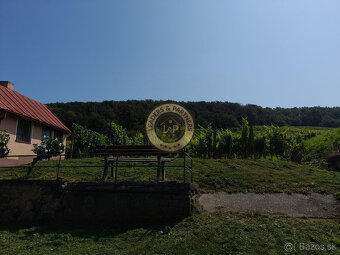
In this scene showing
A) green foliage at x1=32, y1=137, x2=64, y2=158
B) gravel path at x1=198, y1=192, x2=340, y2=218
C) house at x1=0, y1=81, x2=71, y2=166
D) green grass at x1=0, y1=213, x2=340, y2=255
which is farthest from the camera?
house at x1=0, y1=81, x2=71, y2=166

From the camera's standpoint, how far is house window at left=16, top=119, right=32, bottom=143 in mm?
15406

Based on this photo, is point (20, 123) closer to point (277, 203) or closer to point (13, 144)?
point (13, 144)

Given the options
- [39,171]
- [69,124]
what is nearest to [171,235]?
[39,171]

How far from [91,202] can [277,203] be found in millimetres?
5721

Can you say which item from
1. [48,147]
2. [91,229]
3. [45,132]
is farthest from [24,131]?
[91,229]

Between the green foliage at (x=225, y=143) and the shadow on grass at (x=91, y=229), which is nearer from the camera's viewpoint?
the shadow on grass at (x=91, y=229)

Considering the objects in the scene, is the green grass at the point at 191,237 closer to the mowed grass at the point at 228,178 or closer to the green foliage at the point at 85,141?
the mowed grass at the point at 228,178

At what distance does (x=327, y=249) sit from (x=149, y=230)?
153 inches

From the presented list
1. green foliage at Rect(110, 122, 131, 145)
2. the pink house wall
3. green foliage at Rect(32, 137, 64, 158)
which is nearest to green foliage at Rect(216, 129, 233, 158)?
green foliage at Rect(110, 122, 131, 145)

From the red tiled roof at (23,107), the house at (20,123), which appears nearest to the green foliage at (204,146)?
the house at (20,123)

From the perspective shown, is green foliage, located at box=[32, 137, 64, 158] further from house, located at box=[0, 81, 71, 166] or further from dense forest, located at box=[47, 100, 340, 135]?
dense forest, located at box=[47, 100, 340, 135]

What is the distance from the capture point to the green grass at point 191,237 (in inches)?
203

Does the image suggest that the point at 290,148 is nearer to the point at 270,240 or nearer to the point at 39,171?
the point at 270,240

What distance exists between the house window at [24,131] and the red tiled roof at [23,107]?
53 cm
